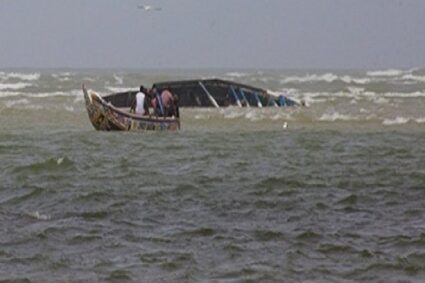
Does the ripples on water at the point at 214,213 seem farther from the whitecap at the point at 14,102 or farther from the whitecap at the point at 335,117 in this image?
the whitecap at the point at 14,102

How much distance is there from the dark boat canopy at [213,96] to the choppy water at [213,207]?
32.0 feet

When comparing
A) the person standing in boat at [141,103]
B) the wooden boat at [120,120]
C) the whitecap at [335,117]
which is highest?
the person standing in boat at [141,103]

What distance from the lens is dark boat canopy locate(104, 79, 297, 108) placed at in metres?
31.9

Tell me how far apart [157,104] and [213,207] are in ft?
41.7

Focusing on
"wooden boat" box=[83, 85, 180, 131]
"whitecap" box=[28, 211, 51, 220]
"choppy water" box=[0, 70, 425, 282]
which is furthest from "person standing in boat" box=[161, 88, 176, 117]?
"whitecap" box=[28, 211, 51, 220]

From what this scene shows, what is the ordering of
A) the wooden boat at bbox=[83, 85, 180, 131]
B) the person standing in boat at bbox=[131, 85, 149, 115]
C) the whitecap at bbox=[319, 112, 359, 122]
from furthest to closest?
the whitecap at bbox=[319, 112, 359, 122]
the person standing in boat at bbox=[131, 85, 149, 115]
the wooden boat at bbox=[83, 85, 180, 131]

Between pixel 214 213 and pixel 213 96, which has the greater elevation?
pixel 214 213

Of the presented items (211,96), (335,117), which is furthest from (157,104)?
(211,96)

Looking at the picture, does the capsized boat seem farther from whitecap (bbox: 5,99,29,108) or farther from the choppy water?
the choppy water

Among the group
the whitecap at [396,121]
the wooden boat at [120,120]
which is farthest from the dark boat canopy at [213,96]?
the wooden boat at [120,120]

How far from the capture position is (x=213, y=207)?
11.4 metres

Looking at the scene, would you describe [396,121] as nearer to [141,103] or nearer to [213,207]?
[141,103]

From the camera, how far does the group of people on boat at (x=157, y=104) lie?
23.6 metres

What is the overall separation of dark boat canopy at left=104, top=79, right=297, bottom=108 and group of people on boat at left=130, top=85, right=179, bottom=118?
23.4 ft
